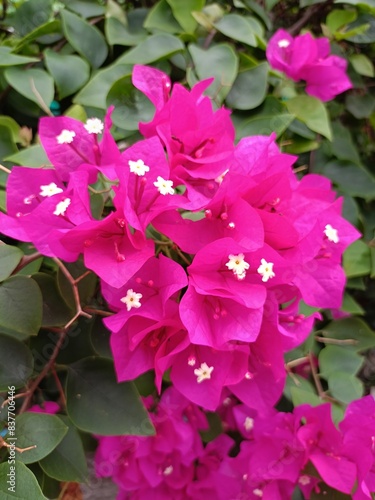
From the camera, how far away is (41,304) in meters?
0.54

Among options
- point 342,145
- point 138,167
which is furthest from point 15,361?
point 342,145

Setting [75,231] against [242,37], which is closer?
[75,231]

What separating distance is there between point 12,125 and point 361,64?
65cm

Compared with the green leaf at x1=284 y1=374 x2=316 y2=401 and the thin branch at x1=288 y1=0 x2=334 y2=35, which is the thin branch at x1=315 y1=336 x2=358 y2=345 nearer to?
the green leaf at x1=284 y1=374 x2=316 y2=401

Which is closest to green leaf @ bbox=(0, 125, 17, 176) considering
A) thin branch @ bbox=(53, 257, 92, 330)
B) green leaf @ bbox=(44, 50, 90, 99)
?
green leaf @ bbox=(44, 50, 90, 99)

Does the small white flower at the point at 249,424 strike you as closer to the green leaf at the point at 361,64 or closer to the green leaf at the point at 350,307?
the green leaf at the point at 350,307

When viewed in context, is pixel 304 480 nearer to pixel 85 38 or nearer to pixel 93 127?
pixel 93 127

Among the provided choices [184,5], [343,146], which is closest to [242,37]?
[184,5]

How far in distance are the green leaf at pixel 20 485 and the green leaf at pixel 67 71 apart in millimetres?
496

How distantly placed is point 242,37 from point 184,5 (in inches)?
4.1

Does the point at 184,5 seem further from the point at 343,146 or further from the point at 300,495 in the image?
the point at 300,495

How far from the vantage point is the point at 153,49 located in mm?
749

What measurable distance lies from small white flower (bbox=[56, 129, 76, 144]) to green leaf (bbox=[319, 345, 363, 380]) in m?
0.51

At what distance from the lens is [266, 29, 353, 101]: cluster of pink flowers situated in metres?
0.85
